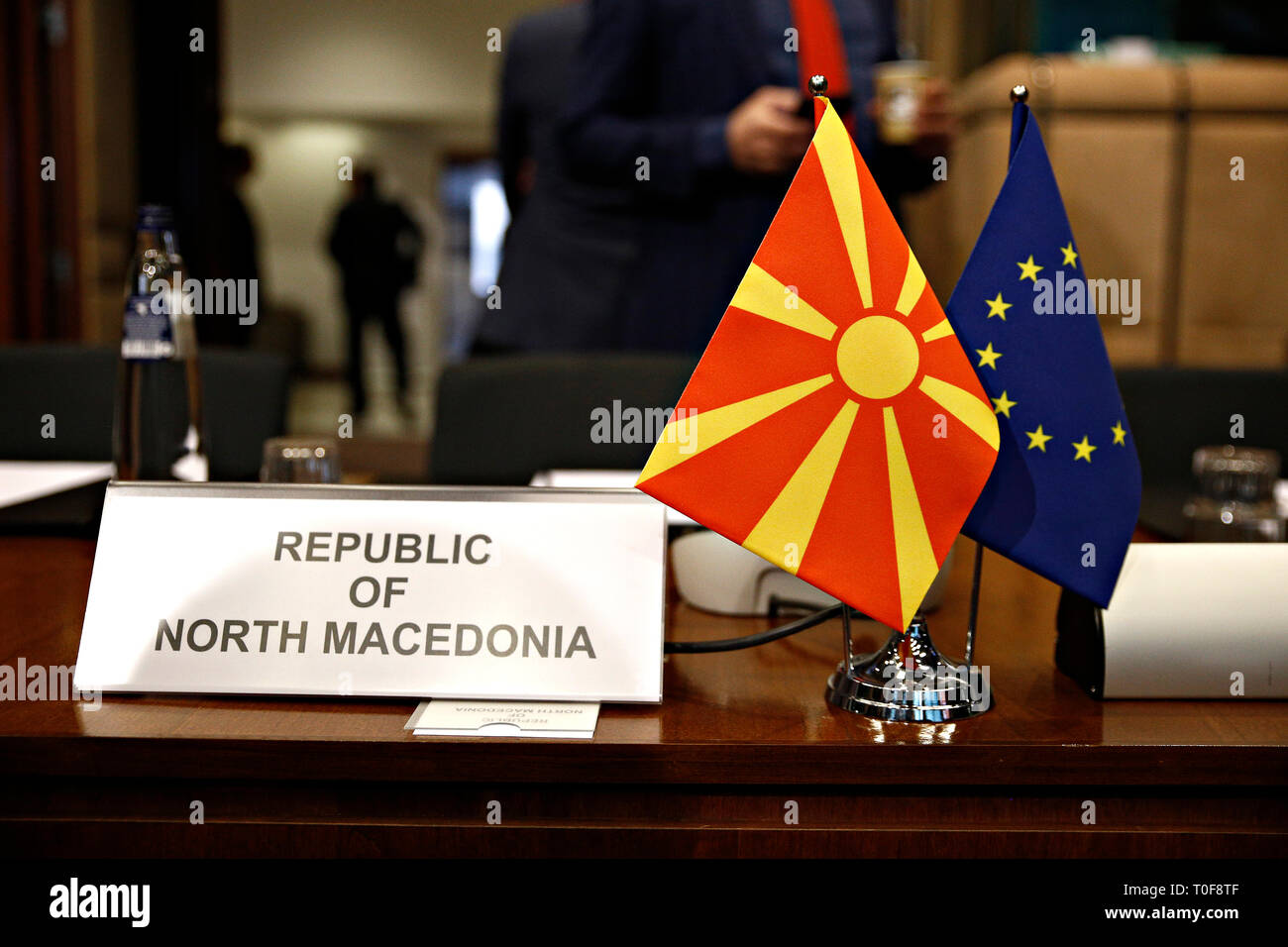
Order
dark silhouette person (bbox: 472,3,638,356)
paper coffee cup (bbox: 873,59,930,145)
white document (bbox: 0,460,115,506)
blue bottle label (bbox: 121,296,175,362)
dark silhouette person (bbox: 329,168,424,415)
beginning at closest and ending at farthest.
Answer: blue bottle label (bbox: 121,296,175,362) → white document (bbox: 0,460,115,506) → paper coffee cup (bbox: 873,59,930,145) → dark silhouette person (bbox: 472,3,638,356) → dark silhouette person (bbox: 329,168,424,415)

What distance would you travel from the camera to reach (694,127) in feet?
5.34

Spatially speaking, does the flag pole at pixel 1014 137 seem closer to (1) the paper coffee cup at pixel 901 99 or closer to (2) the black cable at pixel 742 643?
(2) the black cable at pixel 742 643

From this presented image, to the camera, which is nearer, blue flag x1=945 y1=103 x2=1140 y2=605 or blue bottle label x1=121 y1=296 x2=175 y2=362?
blue flag x1=945 y1=103 x2=1140 y2=605

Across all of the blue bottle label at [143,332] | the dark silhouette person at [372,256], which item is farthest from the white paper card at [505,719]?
the dark silhouette person at [372,256]

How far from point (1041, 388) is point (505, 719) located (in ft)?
1.12

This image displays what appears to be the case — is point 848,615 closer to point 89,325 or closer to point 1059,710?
point 1059,710

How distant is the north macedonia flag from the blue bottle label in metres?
0.67

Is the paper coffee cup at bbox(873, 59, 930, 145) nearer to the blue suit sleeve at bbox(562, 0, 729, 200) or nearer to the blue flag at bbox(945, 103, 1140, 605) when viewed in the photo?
the blue suit sleeve at bbox(562, 0, 729, 200)

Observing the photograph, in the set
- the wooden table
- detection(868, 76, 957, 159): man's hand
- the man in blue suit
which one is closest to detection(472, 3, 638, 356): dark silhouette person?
the man in blue suit

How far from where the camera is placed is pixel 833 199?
568mm

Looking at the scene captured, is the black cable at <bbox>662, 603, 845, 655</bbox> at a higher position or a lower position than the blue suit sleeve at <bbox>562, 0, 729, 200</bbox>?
lower

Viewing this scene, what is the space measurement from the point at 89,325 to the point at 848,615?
158 inches

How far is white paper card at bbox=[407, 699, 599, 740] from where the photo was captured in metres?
0.56
